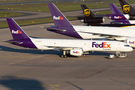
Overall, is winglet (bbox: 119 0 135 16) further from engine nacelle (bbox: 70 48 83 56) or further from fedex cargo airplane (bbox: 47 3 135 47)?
engine nacelle (bbox: 70 48 83 56)

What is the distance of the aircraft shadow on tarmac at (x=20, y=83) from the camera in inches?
1453

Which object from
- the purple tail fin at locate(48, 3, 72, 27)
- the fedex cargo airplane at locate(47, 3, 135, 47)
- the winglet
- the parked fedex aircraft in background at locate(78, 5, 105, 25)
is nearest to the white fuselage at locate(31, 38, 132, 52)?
the fedex cargo airplane at locate(47, 3, 135, 47)

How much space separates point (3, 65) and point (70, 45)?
14046mm

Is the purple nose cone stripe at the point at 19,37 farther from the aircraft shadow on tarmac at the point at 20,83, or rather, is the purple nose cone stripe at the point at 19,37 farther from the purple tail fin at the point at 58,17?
the purple tail fin at the point at 58,17

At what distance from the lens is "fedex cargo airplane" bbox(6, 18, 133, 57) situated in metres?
53.0

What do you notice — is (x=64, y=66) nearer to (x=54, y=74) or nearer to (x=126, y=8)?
(x=54, y=74)

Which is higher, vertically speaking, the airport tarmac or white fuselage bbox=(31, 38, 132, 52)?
white fuselage bbox=(31, 38, 132, 52)

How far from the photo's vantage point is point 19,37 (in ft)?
185

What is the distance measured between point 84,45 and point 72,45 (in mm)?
2494

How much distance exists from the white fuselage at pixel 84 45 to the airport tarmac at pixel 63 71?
7.40 feet

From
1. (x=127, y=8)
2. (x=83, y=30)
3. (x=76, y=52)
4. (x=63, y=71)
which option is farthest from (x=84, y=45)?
(x=127, y=8)

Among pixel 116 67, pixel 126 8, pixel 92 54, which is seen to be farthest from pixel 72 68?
pixel 126 8

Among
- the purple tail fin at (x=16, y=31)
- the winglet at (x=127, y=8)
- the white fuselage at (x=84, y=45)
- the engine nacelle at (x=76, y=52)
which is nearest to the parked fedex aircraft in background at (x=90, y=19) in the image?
the winglet at (x=127, y=8)

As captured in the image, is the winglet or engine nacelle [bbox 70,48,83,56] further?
the winglet
